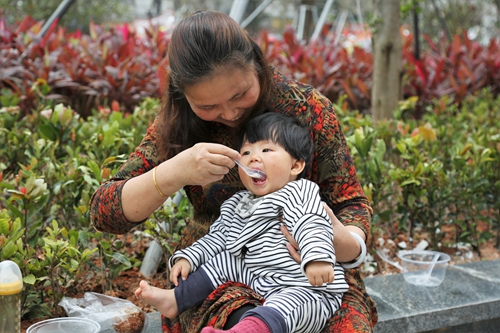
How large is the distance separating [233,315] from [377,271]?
160 centimetres

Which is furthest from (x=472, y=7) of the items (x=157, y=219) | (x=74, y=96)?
(x=157, y=219)

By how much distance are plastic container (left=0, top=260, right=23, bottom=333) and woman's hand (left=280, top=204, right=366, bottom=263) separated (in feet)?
2.81

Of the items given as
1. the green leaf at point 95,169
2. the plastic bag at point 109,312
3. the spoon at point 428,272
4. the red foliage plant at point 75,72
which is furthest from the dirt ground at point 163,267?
the red foliage plant at point 75,72

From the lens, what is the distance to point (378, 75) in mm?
5277

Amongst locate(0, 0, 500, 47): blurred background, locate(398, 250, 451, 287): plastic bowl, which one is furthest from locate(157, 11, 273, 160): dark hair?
locate(0, 0, 500, 47): blurred background

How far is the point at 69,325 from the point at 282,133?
1009 mm

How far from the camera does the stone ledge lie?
8.96 feet

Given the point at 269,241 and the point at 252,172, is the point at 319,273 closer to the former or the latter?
the point at 269,241

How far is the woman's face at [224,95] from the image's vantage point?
2043 millimetres

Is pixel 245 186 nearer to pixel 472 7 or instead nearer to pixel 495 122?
pixel 495 122

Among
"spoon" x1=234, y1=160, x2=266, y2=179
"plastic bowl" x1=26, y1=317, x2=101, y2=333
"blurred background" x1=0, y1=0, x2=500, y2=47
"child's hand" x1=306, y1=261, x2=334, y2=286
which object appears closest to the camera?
"child's hand" x1=306, y1=261, x2=334, y2=286

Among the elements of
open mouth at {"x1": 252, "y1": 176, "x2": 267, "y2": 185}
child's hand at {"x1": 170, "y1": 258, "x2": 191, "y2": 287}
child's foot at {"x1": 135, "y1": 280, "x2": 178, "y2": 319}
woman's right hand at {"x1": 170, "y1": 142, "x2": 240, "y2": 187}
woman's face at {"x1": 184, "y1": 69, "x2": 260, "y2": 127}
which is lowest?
child's foot at {"x1": 135, "y1": 280, "x2": 178, "y2": 319}

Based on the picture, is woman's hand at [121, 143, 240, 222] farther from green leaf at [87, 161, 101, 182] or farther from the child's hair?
green leaf at [87, 161, 101, 182]

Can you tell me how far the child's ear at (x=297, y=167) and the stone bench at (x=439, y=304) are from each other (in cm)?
86
